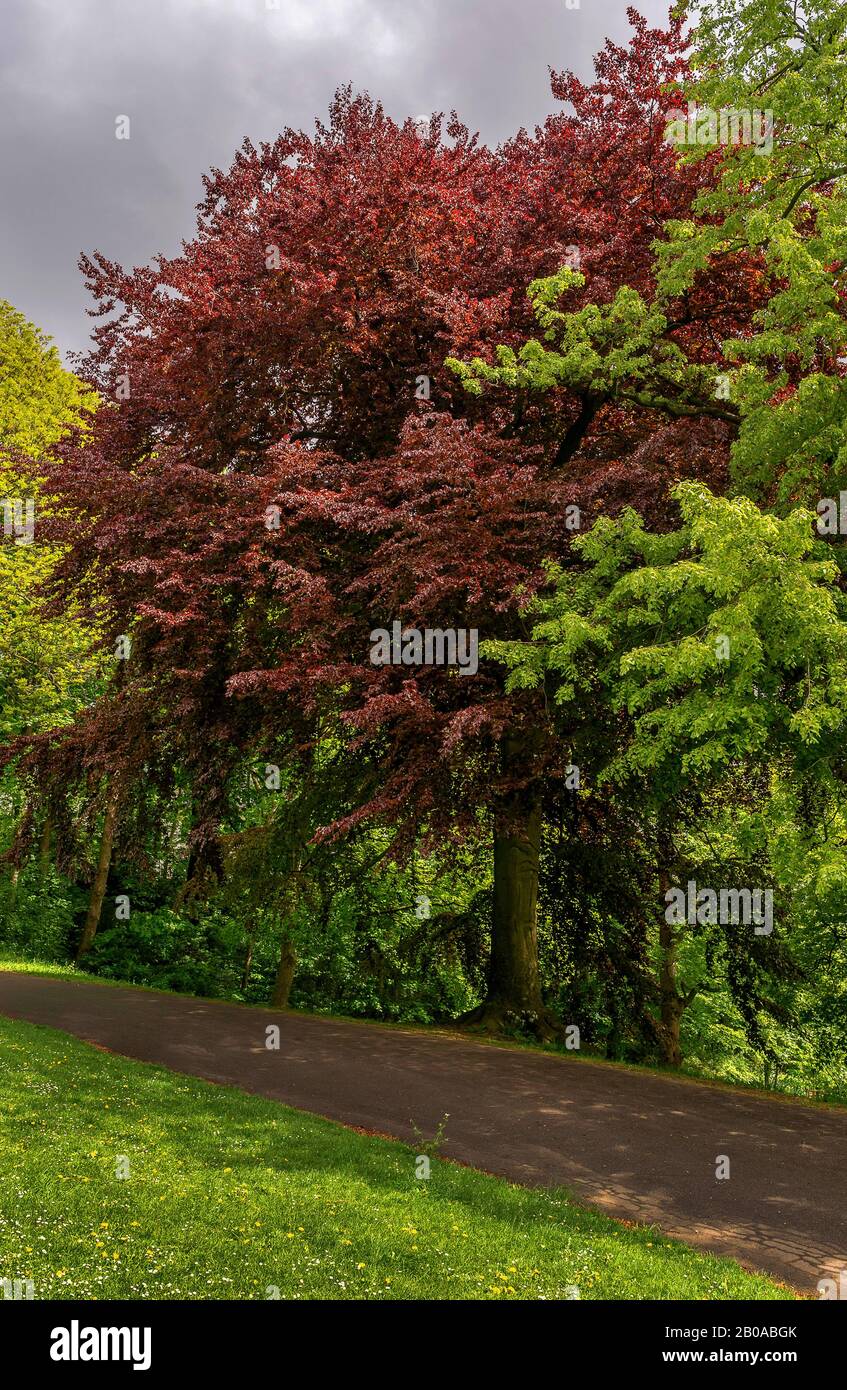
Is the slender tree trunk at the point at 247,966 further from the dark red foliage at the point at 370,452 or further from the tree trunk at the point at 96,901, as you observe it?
the dark red foliage at the point at 370,452

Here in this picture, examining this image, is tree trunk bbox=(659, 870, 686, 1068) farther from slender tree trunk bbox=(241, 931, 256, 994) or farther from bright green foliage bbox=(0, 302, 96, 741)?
bright green foliage bbox=(0, 302, 96, 741)

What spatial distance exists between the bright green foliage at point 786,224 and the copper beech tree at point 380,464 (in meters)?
1.04

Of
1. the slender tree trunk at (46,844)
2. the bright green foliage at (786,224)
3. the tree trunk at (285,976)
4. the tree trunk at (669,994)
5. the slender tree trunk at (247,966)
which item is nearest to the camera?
the bright green foliage at (786,224)

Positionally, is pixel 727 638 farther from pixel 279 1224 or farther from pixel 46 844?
pixel 46 844

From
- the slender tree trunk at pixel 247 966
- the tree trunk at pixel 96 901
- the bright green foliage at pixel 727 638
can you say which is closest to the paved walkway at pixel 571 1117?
the bright green foliage at pixel 727 638

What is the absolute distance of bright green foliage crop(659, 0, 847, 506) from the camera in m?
8.83

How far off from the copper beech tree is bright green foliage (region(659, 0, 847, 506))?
3.42 feet

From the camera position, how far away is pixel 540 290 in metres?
10.6

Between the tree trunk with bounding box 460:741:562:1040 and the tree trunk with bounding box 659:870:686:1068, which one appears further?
the tree trunk with bounding box 659:870:686:1068

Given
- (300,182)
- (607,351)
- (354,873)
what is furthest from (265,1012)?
(300,182)

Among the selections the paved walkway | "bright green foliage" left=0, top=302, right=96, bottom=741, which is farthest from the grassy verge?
"bright green foliage" left=0, top=302, right=96, bottom=741

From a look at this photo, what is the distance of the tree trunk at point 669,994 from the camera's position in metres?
15.2

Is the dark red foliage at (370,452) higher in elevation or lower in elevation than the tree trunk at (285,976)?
higher

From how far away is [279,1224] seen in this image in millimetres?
5473
